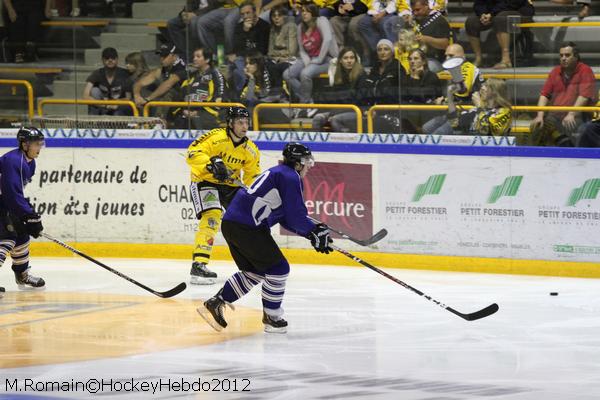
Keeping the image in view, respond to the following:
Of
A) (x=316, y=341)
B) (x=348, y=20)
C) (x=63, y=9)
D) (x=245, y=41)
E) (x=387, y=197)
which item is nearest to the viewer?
(x=316, y=341)

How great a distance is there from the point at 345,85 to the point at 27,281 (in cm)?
294

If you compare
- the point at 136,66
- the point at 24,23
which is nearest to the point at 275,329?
the point at 136,66

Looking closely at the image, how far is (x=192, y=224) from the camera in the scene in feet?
34.1

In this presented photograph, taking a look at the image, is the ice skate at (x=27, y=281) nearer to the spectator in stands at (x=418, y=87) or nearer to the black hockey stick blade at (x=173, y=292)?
the black hockey stick blade at (x=173, y=292)

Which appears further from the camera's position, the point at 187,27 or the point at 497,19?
the point at 187,27

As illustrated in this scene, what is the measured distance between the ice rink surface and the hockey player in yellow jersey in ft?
0.94

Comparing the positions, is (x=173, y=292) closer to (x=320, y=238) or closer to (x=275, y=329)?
(x=275, y=329)

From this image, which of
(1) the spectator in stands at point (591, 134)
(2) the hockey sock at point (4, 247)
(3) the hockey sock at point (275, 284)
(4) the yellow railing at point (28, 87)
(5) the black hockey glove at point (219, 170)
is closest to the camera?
(3) the hockey sock at point (275, 284)

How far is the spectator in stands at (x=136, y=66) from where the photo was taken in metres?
10.7

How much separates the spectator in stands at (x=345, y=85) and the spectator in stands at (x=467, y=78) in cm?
77

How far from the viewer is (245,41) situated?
408 inches

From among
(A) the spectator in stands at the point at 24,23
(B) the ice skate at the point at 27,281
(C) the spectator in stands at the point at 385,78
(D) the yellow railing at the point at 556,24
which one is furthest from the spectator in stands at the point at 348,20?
(B) the ice skate at the point at 27,281

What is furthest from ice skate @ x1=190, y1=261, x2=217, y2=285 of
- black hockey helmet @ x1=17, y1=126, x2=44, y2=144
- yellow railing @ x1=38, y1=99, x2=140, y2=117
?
yellow railing @ x1=38, y1=99, x2=140, y2=117

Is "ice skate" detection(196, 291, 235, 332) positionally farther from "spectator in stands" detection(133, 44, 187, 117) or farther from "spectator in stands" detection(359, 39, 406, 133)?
"spectator in stands" detection(133, 44, 187, 117)
